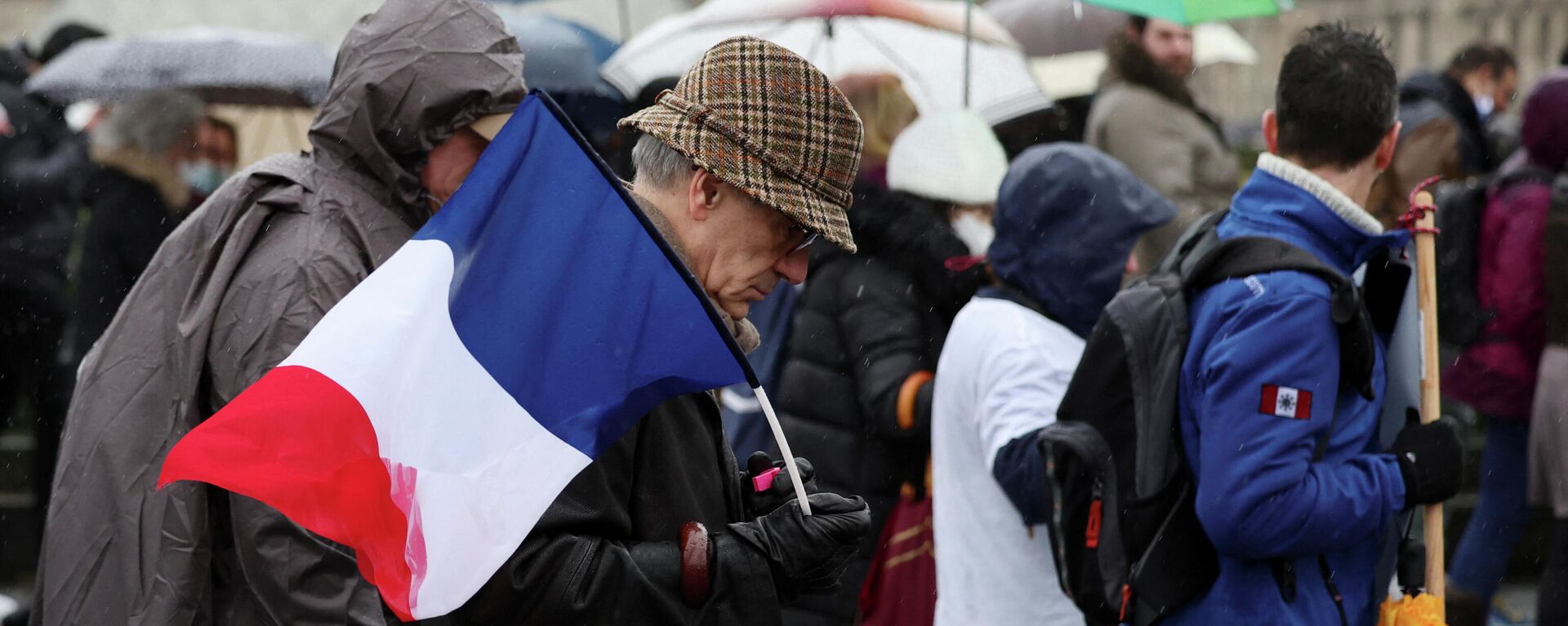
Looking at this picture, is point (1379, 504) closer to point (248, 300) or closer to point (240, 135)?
point (248, 300)

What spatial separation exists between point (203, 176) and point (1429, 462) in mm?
6943

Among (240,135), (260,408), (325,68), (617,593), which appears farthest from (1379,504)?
(240,135)

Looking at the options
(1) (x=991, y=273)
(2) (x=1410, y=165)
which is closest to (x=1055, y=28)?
(2) (x=1410, y=165)

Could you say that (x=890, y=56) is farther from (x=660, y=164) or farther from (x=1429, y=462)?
(x=660, y=164)

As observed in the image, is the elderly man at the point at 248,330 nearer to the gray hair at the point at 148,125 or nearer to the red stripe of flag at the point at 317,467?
the red stripe of flag at the point at 317,467

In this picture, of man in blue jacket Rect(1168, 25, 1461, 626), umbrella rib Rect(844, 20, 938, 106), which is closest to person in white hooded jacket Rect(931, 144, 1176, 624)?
man in blue jacket Rect(1168, 25, 1461, 626)

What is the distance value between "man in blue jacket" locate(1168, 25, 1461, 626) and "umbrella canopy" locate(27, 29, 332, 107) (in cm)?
567

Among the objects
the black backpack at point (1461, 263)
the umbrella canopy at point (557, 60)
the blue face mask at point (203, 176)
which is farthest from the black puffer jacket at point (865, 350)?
the blue face mask at point (203, 176)

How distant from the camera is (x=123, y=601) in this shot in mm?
3268

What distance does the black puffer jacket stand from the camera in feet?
16.6

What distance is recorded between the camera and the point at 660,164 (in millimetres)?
2557

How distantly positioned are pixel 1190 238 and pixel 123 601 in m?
2.32

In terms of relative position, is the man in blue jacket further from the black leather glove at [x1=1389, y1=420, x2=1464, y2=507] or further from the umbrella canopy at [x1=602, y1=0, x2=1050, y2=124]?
the umbrella canopy at [x1=602, y1=0, x2=1050, y2=124]

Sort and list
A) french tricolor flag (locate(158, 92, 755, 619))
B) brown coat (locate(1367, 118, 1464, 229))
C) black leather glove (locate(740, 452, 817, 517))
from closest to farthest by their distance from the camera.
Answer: french tricolor flag (locate(158, 92, 755, 619)) < black leather glove (locate(740, 452, 817, 517)) < brown coat (locate(1367, 118, 1464, 229))
